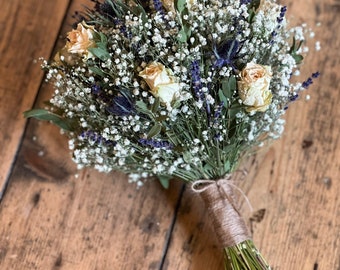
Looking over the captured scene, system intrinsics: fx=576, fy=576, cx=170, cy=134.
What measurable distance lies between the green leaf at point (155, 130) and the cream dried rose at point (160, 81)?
5 cm

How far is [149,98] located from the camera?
968 mm

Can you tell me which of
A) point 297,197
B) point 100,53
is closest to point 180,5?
point 100,53

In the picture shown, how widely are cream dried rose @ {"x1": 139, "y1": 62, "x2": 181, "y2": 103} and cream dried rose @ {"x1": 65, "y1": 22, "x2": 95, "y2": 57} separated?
11 cm

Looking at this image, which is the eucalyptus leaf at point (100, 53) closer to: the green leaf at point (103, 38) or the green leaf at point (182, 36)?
the green leaf at point (103, 38)

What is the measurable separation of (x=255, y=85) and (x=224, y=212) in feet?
0.96

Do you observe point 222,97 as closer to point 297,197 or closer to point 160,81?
point 160,81

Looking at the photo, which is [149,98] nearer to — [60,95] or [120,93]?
[120,93]

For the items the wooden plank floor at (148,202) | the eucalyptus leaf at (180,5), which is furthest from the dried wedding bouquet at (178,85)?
the wooden plank floor at (148,202)

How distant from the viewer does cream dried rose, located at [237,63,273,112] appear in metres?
0.95

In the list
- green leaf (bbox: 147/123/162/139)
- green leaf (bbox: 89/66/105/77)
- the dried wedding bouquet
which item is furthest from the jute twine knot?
green leaf (bbox: 89/66/105/77)

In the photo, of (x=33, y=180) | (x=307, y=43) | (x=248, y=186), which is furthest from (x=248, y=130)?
(x=33, y=180)

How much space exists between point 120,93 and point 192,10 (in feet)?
0.62

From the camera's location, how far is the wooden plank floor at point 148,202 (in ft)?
3.85

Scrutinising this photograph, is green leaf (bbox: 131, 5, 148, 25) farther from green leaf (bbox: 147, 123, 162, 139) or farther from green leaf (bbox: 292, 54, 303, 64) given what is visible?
green leaf (bbox: 292, 54, 303, 64)
